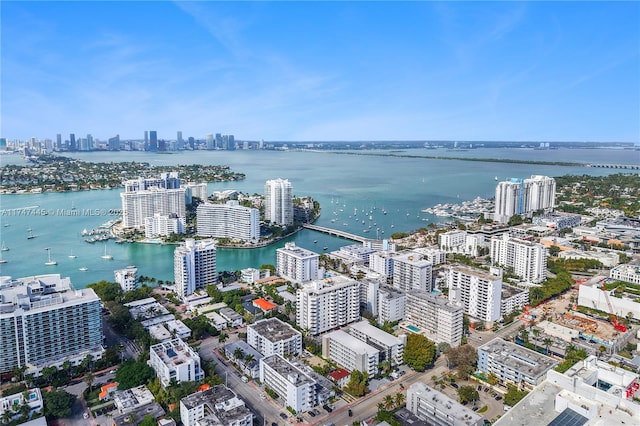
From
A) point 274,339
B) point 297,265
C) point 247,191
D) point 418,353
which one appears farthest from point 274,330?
point 247,191

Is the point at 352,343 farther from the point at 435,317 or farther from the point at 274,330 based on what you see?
the point at 435,317

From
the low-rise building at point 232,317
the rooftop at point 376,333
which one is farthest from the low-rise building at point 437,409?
the low-rise building at point 232,317

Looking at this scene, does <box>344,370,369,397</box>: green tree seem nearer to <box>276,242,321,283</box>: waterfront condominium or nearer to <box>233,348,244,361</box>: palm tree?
<box>233,348,244,361</box>: palm tree

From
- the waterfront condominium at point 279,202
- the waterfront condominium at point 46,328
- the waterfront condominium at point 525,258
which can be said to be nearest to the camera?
the waterfront condominium at point 46,328

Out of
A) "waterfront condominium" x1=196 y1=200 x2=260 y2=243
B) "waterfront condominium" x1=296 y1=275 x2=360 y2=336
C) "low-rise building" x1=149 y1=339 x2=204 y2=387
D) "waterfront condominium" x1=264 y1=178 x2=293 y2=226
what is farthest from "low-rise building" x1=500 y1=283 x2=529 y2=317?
"waterfront condominium" x1=264 y1=178 x2=293 y2=226

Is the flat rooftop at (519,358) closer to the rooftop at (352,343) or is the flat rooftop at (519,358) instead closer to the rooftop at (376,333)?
the rooftop at (376,333)
